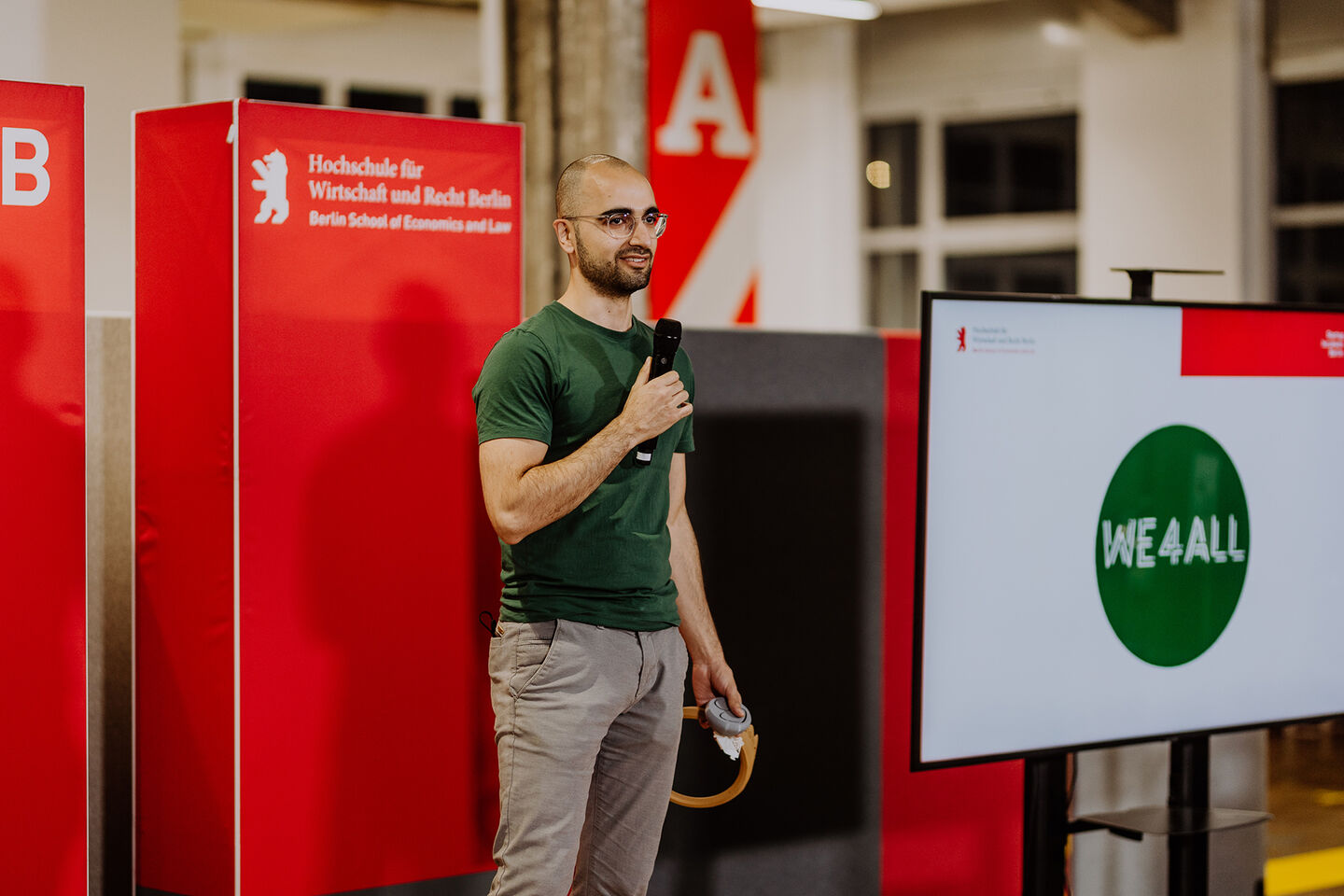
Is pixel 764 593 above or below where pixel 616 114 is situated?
below

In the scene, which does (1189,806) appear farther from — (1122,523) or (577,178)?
(577,178)

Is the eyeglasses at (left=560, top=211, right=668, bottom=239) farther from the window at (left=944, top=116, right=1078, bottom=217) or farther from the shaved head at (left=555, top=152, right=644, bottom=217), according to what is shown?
the window at (left=944, top=116, right=1078, bottom=217)

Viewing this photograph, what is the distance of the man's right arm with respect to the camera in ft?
7.06

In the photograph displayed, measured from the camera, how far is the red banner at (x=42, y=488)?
2.37m

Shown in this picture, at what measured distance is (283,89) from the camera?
9.49 m

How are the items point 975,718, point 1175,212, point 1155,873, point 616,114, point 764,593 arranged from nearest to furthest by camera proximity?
point 975,718, point 764,593, point 1155,873, point 616,114, point 1175,212

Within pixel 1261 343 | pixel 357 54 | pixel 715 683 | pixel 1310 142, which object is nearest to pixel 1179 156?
pixel 1310 142

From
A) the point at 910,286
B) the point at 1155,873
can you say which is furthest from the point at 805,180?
the point at 1155,873

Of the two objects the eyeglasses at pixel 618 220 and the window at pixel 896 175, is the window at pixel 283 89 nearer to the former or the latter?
the window at pixel 896 175

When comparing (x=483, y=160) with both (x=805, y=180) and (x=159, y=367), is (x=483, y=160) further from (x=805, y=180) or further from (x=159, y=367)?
(x=805, y=180)

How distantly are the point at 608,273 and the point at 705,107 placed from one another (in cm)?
291

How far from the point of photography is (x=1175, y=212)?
7820mm

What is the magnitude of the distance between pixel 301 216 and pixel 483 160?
357mm

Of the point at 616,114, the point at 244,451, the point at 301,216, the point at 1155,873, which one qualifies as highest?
the point at 616,114
